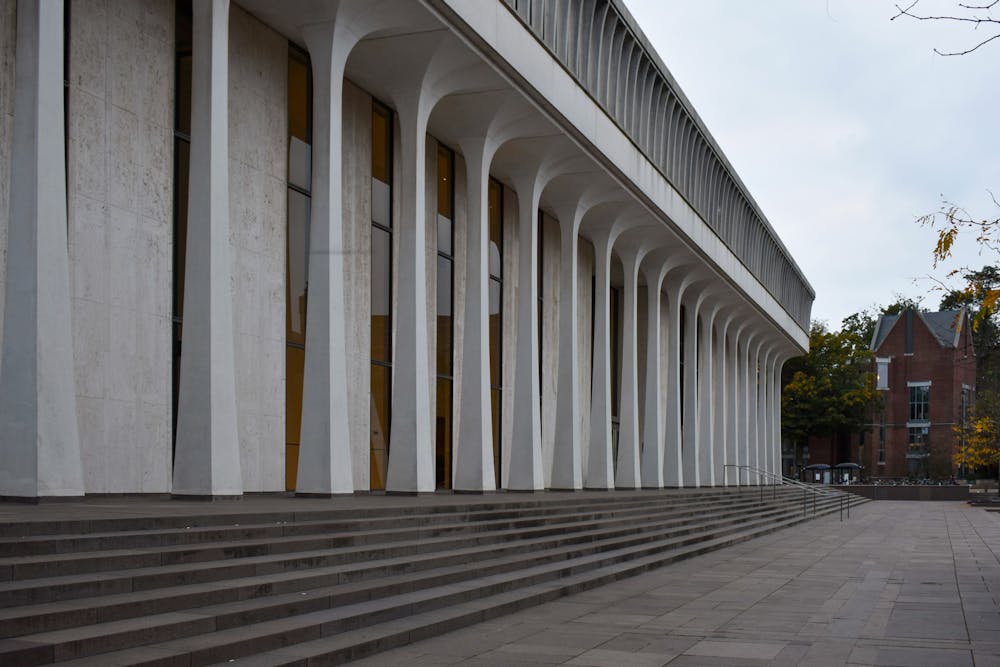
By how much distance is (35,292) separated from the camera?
41.3 ft

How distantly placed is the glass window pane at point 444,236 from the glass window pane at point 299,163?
244 inches

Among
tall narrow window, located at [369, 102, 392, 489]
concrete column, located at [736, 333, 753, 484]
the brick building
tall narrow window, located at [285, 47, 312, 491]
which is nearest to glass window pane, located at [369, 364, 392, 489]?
tall narrow window, located at [369, 102, 392, 489]

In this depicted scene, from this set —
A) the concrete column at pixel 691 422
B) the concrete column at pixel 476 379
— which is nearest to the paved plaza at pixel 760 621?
the concrete column at pixel 476 379

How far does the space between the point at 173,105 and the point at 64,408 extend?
23.9 ft

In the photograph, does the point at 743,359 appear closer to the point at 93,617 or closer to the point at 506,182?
the point at 506,182

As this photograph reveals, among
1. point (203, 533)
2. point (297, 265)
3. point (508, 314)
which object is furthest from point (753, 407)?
point (203, 533)

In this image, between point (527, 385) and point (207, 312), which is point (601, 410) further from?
point (207, 312)

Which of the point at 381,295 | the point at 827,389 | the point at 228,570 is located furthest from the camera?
the point at 827,389

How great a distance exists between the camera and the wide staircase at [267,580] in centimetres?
780

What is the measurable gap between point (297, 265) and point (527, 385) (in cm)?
787

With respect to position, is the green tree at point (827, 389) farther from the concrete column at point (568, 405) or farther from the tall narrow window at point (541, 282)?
the concrete column at point (568, 405)

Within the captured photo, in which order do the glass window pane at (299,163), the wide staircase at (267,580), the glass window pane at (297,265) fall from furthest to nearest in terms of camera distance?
the glass window pane at (299,163) < the glass window pane at (297,265) < the wide staircase at (267,580)

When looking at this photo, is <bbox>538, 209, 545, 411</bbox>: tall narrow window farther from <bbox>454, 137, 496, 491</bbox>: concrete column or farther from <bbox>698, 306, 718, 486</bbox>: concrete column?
<bbox>698, 306, 718, 486</bbox>: concrete column

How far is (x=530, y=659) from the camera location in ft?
30.9
